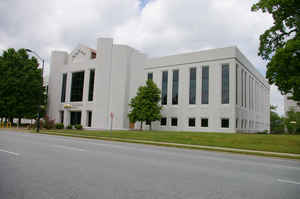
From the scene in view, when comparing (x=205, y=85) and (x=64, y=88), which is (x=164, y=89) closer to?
(x=205, y=85)

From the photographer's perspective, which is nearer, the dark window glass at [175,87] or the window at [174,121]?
the window at [174,121]

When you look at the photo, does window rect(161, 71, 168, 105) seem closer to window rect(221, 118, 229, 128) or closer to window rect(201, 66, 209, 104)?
window rect(201, 66, 209, 104)

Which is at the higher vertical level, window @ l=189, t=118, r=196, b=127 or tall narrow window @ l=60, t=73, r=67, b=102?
tall narrow window @ l=60, t=73, r=67, b=102

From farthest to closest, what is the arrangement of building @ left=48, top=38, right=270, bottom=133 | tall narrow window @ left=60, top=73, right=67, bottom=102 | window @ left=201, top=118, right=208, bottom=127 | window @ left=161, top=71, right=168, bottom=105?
1. tall narrow window @ left=60, top=73, right=67, bottom=102
2. window @ left=161, top=71, right=168, bottom=105
3. window @ left=201, top=118, right=208, bottom=127
4. building @ left=48, top=38, right=270, bottom=133

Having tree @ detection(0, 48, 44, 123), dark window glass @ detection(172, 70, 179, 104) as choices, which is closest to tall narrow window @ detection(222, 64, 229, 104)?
dark window glass @ detection(172, 70, 179, 104)

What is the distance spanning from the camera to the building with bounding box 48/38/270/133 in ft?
130

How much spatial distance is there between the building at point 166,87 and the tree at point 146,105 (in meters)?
4.16

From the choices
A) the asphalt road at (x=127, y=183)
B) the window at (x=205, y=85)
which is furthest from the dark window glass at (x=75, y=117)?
the asphalt road at (x=127, y=183)

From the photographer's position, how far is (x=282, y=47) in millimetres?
18906

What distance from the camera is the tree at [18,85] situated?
1839 inches

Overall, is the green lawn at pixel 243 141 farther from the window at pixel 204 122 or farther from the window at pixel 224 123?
the window at pixel 204 122

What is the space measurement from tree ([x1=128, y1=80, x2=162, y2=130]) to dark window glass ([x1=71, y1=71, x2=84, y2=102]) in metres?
13.7

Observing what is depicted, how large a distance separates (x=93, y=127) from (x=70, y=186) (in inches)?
1572

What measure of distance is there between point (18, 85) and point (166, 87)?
28445mm
